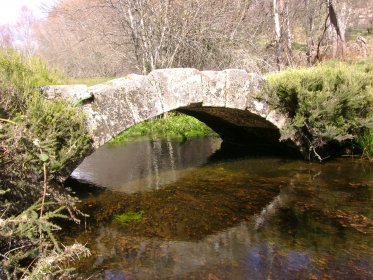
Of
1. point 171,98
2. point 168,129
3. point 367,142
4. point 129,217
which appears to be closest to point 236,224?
point 129,217

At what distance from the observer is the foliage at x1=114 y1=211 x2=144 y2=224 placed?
169 inches

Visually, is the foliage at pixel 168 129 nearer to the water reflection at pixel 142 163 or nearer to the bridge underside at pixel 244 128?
the water reflection at pixel 142 163

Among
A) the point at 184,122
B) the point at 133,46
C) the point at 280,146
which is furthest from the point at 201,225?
the point at 133,46

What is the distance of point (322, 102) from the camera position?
19.0 feet

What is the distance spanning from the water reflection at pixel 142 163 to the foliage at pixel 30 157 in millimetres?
1570

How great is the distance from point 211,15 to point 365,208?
9.43m

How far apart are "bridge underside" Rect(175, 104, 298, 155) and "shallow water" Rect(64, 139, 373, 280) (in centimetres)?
64

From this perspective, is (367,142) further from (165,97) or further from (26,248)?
(26,248)

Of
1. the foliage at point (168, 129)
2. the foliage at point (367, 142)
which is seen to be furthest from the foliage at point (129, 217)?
the foliage at point (168, 129)

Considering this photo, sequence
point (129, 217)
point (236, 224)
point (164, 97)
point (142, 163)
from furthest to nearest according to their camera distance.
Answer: point (142, 163), point (164, 97), point (129, 217), point (236, 224)

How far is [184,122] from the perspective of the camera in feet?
34.3

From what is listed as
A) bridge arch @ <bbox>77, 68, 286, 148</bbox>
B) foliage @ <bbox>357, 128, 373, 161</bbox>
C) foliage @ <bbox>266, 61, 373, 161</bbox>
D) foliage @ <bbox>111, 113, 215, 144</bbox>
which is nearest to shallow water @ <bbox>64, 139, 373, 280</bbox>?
foliage @ <bbox>357, 128, 373, 161</bbox>

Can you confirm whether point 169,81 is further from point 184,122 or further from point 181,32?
point 181,32

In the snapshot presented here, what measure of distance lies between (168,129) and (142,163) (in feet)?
10.9
